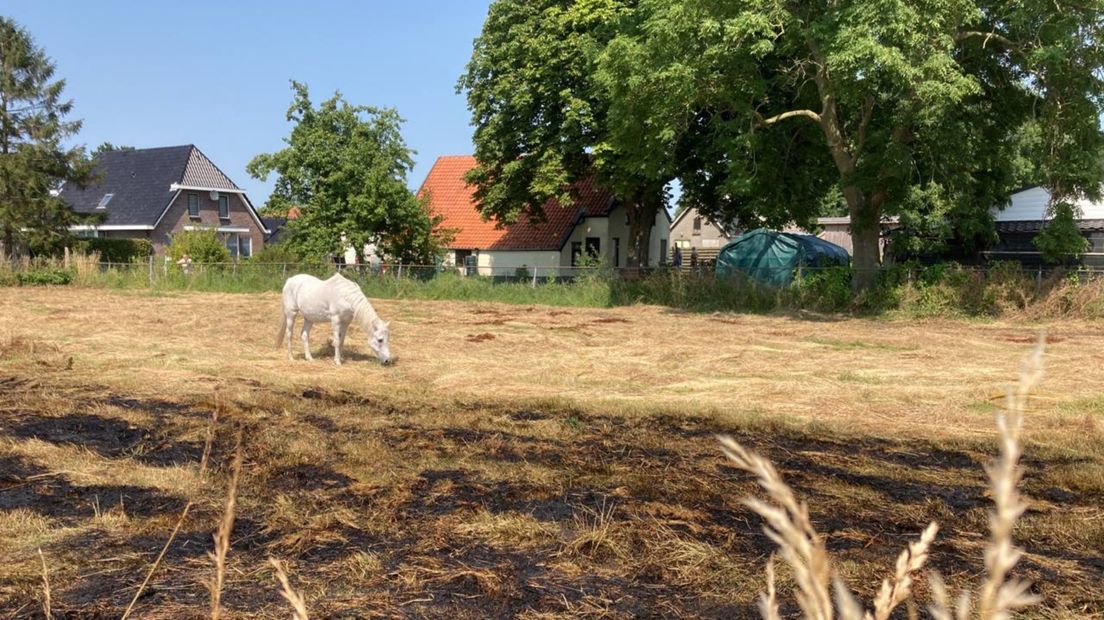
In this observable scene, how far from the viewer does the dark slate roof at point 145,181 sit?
164 feet

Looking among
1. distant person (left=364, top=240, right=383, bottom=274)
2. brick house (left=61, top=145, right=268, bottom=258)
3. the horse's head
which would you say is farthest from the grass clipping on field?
brick house (left=61, top=145, right=268, bottom=258)

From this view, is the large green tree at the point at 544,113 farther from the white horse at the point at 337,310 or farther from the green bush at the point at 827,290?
the white horse at the point at 337,310

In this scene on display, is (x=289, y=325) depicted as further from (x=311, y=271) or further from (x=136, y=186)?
(x=136, y=186)

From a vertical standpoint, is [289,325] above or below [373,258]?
below

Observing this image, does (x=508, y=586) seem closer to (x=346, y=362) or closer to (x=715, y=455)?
(x=715, y=455)

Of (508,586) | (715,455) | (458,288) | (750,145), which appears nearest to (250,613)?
(508,586)

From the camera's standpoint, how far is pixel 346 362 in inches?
519

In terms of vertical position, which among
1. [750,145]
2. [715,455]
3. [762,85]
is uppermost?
[762,85]

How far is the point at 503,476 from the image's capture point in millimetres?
6004

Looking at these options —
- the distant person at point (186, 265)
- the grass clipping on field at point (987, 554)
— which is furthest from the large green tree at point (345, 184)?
the grass clipping on field at point (987, 554)

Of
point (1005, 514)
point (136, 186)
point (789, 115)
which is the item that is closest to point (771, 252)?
point (789, 115)

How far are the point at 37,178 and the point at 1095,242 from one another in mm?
41317

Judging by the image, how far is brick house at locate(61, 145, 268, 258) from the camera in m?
49.8

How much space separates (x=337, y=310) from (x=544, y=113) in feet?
71.8
